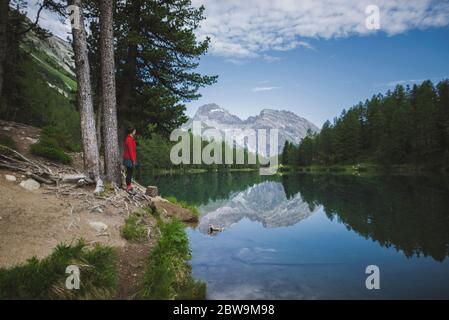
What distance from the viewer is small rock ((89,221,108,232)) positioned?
348 inches

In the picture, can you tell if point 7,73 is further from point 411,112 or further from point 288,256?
point 411,112

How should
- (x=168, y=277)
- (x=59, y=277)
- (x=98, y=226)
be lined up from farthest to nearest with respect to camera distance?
(x=98, y=226) → (x=168, y=277) → (x=59, y=277)

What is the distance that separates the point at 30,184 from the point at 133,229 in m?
3.82

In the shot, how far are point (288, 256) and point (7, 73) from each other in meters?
26.8

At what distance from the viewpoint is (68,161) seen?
47.2ft

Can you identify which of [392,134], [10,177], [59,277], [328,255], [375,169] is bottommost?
[328,255]

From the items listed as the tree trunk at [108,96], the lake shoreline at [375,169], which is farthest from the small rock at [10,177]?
the lake shoreline at [375,169]

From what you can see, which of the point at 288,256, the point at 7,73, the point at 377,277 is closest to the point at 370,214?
the point at 288,256

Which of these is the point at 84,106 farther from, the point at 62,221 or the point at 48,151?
the point at 62,221

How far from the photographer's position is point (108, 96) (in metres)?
13.2

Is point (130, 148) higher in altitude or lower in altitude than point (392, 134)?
lower

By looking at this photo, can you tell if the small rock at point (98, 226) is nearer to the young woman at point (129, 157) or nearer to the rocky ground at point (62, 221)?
the rocky ground at point (62, 221)

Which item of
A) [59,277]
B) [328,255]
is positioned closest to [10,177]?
[59,277]

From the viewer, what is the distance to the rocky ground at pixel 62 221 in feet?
22.2
